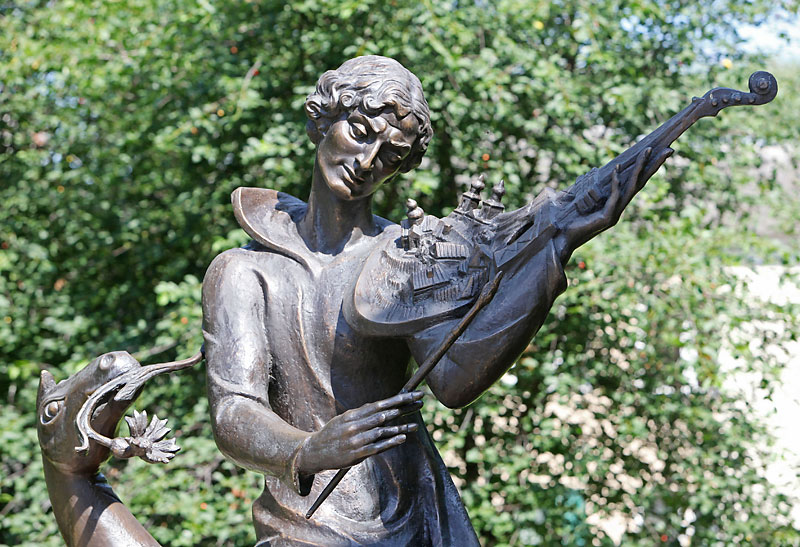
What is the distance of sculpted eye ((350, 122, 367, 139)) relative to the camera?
2137 mm

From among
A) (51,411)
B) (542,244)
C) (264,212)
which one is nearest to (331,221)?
(264,212)

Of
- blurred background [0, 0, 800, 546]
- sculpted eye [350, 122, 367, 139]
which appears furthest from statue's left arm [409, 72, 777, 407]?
blurred background [0, 0, 800, 546]

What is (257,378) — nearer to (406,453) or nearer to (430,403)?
(406,453)

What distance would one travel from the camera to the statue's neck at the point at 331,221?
7.63ft

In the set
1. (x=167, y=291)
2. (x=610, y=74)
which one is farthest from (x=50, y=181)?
(x=610, y=74)

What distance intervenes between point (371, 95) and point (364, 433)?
776mm

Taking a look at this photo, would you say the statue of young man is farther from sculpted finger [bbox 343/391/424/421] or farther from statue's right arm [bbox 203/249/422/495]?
sculpted finger [bbox 343/391/424/421]

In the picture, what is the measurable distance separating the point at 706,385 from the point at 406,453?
10.6 feet

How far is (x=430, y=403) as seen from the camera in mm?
4914

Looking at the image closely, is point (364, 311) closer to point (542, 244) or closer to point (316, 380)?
point (316, 380)

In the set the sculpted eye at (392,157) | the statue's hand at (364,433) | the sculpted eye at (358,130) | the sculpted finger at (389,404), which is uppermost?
the sculpted eye at (358,130)

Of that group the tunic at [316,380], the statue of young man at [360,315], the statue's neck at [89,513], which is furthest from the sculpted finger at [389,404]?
the statue's neck at [89,513]

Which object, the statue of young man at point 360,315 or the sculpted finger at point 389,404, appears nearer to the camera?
the sculpted finger at point 389,404

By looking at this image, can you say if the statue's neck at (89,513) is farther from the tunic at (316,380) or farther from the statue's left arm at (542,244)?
the statue's left arm at (542,244)
